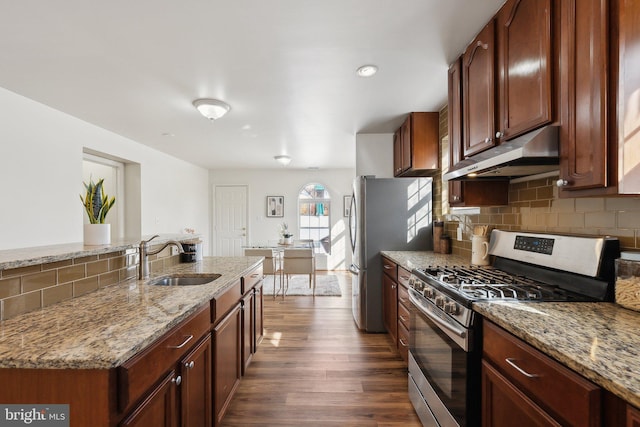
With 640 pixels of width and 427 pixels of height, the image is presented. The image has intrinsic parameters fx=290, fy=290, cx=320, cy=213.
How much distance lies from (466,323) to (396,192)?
6.37 ft

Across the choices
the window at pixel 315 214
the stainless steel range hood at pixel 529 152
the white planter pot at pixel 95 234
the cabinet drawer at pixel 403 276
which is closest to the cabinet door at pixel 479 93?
the stainless steel range hood at pixel 529 152

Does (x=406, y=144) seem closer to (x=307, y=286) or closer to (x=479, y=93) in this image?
(x=479, y=93)

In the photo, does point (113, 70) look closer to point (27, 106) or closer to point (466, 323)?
point (27, 106)

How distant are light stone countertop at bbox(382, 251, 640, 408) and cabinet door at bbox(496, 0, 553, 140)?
30.8 inches

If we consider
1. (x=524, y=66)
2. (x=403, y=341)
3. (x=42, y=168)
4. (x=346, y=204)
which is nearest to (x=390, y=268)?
(x=403, y=341)

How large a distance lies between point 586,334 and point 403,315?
5.01 ft

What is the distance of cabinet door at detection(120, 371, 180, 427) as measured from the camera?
892 millimetres

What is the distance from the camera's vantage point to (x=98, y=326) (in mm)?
1026

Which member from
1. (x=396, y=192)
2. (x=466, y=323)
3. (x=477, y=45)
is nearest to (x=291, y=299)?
(x=396, y=192)

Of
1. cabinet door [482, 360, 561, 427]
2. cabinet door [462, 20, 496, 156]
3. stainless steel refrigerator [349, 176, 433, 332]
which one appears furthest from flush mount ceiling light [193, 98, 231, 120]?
cabinet door [482, 360, 561, 427]

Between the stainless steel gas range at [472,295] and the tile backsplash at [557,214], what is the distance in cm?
9

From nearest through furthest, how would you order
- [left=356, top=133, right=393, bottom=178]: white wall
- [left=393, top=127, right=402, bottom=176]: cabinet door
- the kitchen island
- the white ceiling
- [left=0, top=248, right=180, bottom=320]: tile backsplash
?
the kitchen island → [left=0, top=248, right=180, bottom=320]: tile backsplash → the white ceiling → [left=393, top=127, right=402, bottom=176]: cabinet door → [left=356, top=133, right=393, bottom=178]: white wall

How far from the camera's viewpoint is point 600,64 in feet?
3.25

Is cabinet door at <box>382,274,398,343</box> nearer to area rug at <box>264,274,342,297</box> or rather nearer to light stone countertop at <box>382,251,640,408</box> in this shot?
light stone countertop at <box>382,251,640,408</box>
